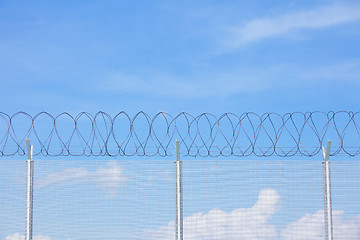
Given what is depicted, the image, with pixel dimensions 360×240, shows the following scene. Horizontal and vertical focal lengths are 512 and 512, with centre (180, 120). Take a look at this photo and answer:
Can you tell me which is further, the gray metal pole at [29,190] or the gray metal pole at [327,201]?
the gray metal pole at [327,201]

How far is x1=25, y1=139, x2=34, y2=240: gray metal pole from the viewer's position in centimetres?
899

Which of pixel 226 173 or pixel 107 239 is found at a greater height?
pixel 226 173

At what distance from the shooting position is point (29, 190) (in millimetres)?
9086

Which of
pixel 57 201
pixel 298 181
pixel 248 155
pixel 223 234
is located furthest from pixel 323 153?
pixel 57 201

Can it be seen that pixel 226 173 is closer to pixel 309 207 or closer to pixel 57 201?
pixel 309 207

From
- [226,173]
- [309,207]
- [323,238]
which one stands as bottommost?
[323,238]

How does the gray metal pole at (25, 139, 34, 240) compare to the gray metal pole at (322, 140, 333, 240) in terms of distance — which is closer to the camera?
the gray metal pole at (25, 139, 34, 240)

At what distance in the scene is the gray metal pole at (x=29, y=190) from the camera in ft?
29.5

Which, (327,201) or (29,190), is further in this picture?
(327,201)

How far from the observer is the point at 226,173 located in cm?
890

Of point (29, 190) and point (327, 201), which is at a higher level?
point (29, 190)

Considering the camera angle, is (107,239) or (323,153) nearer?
(107,239)

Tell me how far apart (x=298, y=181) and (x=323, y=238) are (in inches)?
44.4

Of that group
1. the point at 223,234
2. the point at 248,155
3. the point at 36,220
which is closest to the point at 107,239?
the point at 36,220
